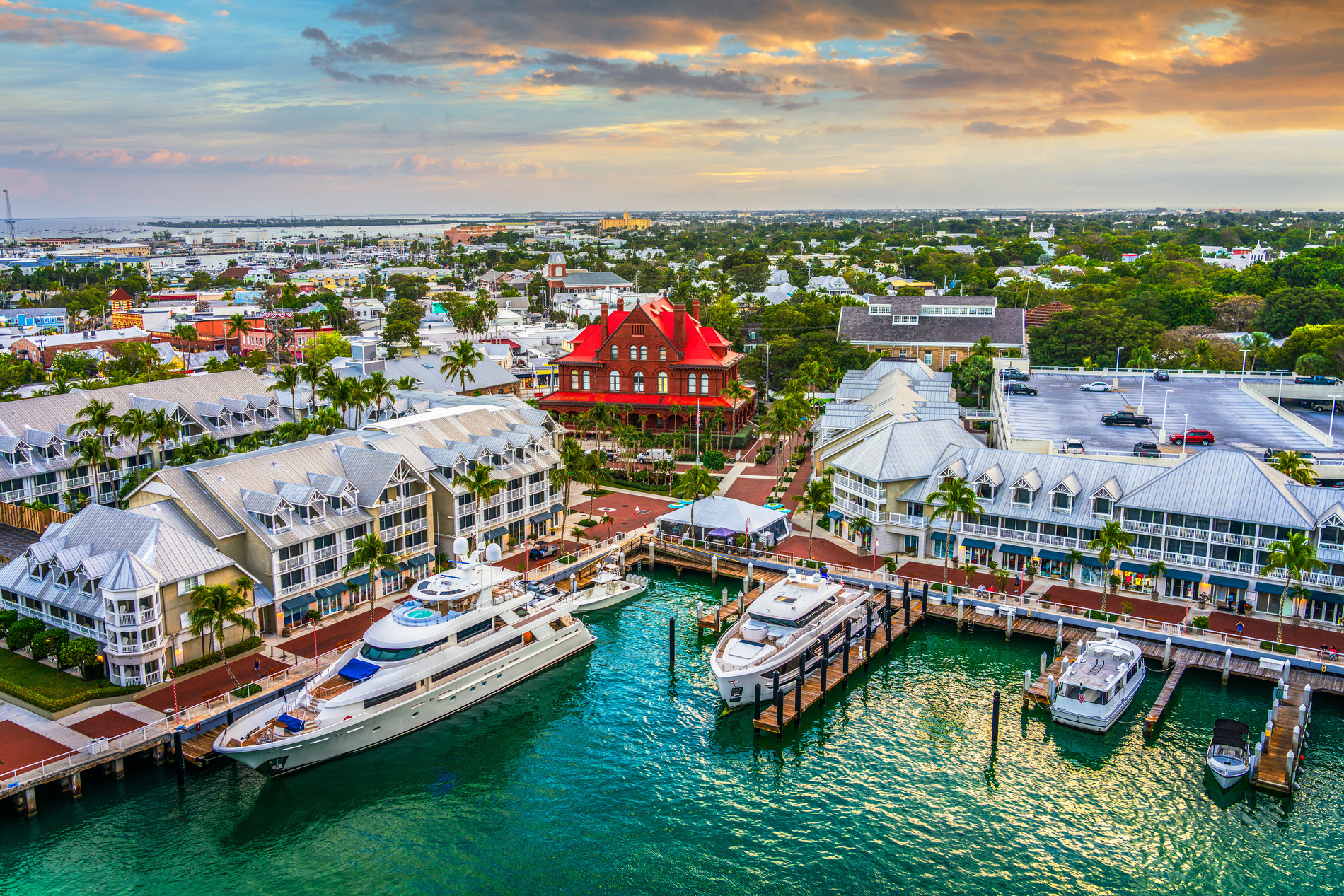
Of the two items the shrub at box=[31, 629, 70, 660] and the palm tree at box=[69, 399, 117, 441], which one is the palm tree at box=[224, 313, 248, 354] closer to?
the palm tree at box=[69, 399, 117, 441]

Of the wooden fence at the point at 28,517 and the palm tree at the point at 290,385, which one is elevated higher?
the palm tree at the point at 290,385

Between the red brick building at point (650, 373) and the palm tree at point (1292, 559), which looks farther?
the red brick building at point (650, 373)

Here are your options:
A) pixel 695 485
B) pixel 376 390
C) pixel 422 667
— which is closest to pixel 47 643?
pixel 422 667

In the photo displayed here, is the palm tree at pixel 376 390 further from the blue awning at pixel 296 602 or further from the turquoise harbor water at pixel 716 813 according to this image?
the turquoise harbor water at pixel 716 813

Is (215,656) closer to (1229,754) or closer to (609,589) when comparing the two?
(609,589)

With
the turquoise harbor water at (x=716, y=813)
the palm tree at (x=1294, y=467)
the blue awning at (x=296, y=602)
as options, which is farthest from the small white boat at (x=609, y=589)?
the palm tree at (x=1294, y=467)

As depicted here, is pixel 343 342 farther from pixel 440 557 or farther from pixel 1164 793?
pixel 1164 793
